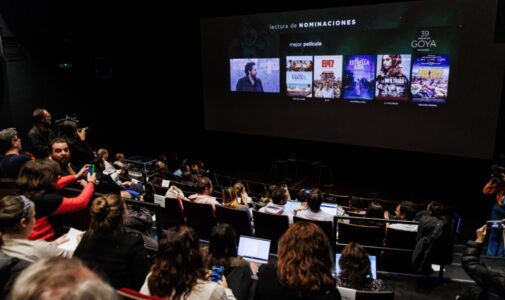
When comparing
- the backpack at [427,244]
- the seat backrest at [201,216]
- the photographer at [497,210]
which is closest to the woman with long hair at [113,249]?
the seat backrest at [201,216]

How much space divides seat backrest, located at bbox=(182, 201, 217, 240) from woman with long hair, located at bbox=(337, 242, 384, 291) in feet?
7.63

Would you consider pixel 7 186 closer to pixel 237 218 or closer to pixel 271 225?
pixel 237 218

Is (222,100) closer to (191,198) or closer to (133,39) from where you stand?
(133,39)

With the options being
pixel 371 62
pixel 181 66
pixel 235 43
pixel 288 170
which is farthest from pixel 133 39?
pixel 371 62

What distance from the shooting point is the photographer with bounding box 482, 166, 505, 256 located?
5617 mm

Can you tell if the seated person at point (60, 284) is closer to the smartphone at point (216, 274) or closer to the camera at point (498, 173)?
the smartphone at point (216, 274)

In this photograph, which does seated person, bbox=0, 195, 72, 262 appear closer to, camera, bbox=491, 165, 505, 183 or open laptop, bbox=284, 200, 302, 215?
open laptop, bbox=284, 200, 302, 215

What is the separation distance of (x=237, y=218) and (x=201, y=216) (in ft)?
1.74

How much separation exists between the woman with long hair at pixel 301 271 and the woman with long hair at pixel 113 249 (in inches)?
29.8

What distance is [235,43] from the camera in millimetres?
10867

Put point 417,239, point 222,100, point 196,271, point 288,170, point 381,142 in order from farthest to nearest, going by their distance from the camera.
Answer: point 222,100, point 288,170, point 381,142, point 417,239, point 196,271

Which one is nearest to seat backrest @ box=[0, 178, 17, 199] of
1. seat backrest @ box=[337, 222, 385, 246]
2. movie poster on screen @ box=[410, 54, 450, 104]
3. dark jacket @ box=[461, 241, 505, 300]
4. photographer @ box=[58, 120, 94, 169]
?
photographer @ box=[58, 120, 94, 169]

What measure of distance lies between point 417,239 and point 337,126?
238 inches

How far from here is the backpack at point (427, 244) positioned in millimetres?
3959
